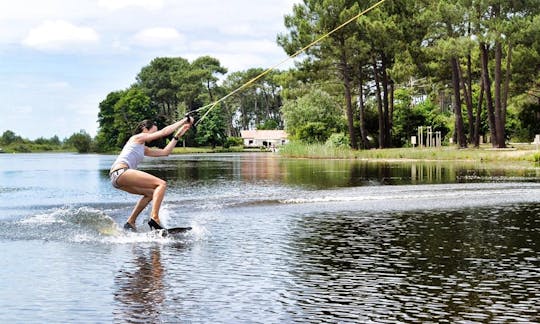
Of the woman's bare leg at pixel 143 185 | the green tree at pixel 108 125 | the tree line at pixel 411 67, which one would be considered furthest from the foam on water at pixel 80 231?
the green tree at pixel 108 125

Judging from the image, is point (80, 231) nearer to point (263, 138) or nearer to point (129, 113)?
point (129, 113)

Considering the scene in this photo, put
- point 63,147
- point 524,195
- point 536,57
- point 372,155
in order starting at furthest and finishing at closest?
point 63,147
point 372,155
point 536,57
point 524,195

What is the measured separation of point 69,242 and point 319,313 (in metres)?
6.78

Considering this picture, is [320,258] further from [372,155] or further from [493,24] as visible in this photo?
[372,155]

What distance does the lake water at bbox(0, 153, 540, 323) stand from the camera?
26.3 ft

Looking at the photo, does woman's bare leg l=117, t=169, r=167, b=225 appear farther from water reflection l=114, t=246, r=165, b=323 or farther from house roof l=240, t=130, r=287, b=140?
house roof l=240, t=130, r=287, b=140

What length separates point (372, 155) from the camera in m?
63.0

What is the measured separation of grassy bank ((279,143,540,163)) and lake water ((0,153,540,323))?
2993 cm

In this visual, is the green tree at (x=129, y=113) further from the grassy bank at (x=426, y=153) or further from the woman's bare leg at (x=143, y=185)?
the woman's bare leg at (x=143, y=185)

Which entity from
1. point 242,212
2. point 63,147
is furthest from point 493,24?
point 63,147

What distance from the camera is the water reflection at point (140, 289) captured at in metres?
7.82

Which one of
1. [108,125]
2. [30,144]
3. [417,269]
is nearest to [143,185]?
[417,269]

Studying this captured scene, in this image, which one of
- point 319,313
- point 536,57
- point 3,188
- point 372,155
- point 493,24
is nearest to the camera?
point 319,313

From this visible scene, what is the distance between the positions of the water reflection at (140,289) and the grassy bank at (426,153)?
3929 cm
